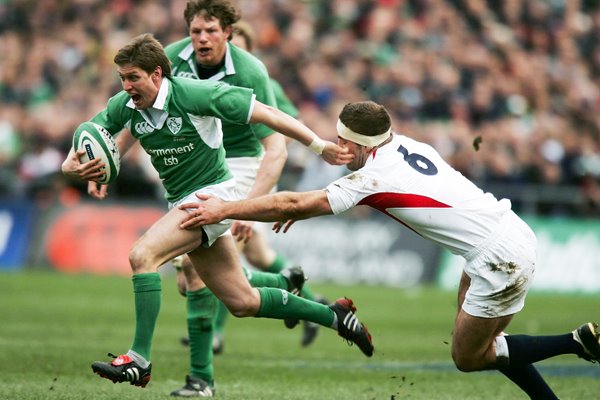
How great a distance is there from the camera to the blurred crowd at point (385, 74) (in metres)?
20.3

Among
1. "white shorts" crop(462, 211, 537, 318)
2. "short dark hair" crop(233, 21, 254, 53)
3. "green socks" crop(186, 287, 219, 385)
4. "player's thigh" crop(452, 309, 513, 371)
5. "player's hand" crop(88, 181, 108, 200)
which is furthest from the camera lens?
"short dark hair" crop(233, 21, 254, 53)

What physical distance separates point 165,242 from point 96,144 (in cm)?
80

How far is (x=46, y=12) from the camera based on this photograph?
2353 cm

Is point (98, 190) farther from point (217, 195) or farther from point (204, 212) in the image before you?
point (204, 212)

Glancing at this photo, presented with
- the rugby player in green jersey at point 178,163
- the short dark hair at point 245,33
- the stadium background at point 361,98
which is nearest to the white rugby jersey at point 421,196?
the rugby player in green jersey at point 178,163

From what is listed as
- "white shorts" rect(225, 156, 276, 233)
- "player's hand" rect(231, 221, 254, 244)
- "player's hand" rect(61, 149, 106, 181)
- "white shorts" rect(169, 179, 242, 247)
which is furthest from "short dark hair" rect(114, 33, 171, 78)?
"white shorts" rect(225, 156, 276, 233)

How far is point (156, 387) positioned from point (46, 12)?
1605 cm

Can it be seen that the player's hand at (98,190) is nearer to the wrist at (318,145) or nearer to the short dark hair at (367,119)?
the wrist at (318,145)

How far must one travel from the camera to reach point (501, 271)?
7.27 m

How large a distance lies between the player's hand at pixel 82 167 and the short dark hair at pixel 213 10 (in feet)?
5.86

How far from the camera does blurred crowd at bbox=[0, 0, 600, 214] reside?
20.3 metres

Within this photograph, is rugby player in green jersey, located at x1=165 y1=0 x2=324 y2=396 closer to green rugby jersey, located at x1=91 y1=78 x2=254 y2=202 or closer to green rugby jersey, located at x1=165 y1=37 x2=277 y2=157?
green rugby jersey, located at x1=165 y1=37 x2=277 y2=157

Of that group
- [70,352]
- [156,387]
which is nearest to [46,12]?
[70,352]

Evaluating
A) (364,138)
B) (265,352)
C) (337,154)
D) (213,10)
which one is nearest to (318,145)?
(337,154)
